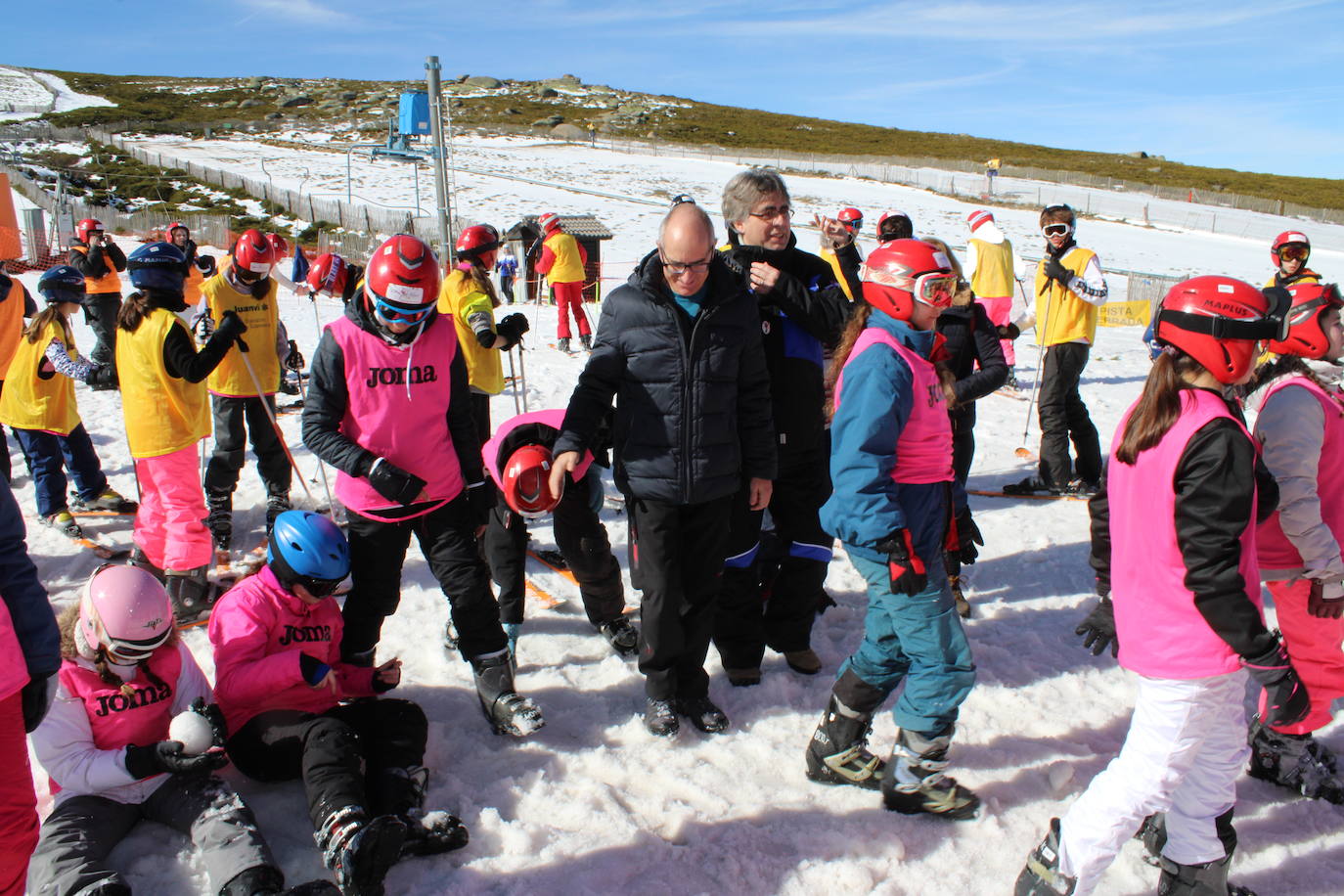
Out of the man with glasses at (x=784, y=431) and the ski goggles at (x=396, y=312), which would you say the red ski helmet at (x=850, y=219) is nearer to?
the man with glasses at (x=784, y=431)

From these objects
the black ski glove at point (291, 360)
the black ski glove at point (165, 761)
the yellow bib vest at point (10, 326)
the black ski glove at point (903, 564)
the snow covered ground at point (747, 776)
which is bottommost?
the snow covered ground at point (747, 776)

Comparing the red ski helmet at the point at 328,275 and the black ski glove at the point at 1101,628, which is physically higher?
the red ski helmet at the point at 328,275

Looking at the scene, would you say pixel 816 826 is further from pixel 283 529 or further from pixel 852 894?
pixel 283 529

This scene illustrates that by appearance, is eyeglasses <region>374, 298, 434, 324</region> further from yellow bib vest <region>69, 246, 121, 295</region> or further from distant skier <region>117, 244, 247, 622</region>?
yellow bib vest <region>69, 246, 121, 295</region>

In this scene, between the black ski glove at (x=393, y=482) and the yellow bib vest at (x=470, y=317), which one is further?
the yellow bib vest at (x=470, y=317)

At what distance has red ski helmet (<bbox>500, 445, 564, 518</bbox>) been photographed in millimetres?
3289

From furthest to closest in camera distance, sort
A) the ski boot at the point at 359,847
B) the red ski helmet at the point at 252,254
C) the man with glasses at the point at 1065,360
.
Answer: the man with glasses at the point at 1065,360
the red ski helmet at the point at 252,254
the ski boot at the point at 359,847

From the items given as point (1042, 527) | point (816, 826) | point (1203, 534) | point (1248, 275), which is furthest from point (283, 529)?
point (1248, 275)

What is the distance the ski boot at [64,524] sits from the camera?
17.9ft

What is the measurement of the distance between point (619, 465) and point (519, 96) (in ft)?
322

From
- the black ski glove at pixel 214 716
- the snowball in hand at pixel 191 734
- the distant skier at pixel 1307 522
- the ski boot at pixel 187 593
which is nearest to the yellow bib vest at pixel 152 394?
the ski boot at pixel 187 593

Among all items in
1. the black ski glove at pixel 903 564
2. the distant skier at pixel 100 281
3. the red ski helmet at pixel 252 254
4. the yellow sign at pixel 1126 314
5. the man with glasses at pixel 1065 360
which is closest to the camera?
the black ski glove at pixel 903 564

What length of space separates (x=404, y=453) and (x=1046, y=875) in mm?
2673

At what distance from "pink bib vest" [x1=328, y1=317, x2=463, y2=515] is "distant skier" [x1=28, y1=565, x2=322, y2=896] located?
89 centimetres
